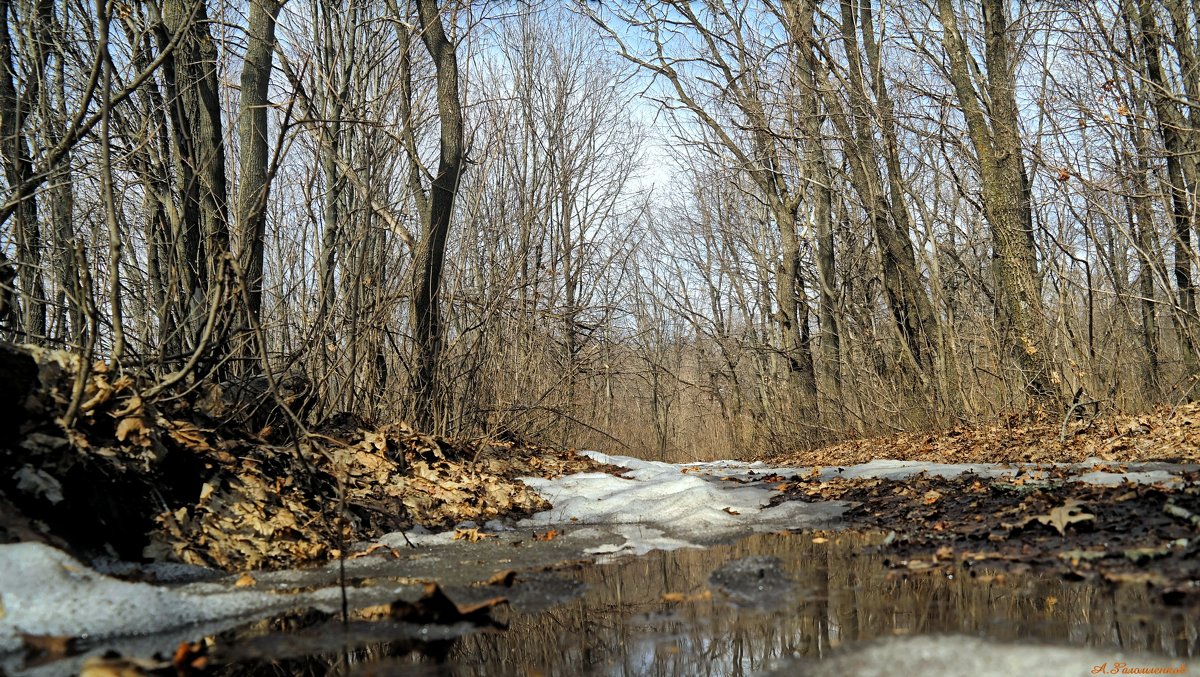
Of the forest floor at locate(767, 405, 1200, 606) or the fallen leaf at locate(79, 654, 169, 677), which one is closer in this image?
the fallen leaf at locate(79, 654, 169, 677)

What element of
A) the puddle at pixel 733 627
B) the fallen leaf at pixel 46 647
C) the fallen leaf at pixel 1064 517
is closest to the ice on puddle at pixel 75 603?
the fallen leaf at pixel 46 647

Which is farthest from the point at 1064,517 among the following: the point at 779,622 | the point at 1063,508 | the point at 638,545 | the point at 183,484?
the point at 183,484

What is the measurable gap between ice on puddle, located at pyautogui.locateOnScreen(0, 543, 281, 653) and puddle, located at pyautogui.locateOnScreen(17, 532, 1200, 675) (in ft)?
0.78

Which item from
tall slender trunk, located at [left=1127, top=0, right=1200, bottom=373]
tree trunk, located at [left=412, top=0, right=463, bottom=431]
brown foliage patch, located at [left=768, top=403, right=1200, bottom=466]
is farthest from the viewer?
tall slender trunk, located at [left=1127, top=0, right=1200, bottom=373]

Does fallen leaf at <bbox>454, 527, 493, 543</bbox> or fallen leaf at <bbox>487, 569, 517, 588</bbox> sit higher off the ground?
fallen leaf at <bbox>454, 527, 493, 543</bbox>

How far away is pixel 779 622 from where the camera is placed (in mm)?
2254

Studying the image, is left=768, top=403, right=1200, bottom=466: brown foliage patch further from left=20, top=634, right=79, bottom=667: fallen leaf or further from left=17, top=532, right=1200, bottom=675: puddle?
left=20, top=634, right=79, bottom=667: fallen leaf

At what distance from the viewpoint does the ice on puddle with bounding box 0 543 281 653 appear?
209cm

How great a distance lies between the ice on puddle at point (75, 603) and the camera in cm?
209

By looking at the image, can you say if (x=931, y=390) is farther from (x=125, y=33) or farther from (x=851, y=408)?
(x=125, y=33)

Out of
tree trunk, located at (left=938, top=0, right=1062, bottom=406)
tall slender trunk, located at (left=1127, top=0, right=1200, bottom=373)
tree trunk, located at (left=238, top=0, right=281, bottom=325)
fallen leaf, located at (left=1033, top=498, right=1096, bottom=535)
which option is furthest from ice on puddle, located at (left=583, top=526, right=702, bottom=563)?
tall slender trunk, located at (left=1127, top=0, right=1200, bottom=373)

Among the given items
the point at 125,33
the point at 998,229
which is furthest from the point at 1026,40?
the point at 125,33

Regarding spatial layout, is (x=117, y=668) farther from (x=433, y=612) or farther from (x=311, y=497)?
(x=311, y=497)

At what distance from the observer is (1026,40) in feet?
31.2
